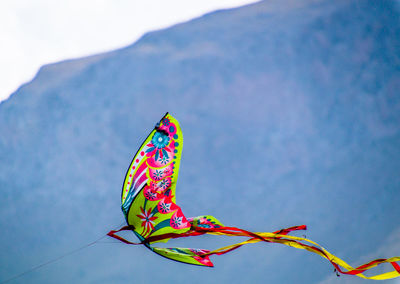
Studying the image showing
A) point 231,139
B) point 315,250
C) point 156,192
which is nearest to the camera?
point 315,250

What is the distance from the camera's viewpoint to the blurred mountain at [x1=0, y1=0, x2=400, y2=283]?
2.57m

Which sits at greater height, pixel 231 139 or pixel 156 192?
pixel 231 139

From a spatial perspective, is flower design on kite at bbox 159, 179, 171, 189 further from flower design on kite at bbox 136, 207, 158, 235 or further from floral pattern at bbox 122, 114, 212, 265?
flower design on kite at bbox 136, 207, 158, 235

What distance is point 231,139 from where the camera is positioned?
2.87 m

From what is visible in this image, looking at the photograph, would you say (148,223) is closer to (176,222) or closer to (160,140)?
(176,222)

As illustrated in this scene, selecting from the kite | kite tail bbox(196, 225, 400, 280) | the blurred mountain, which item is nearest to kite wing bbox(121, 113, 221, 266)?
the kite

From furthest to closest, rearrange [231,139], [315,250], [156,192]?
[231,139] < [156,192] < [315,250]

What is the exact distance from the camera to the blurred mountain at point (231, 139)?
2.57m

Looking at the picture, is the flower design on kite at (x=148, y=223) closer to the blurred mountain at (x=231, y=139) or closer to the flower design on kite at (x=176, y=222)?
the flower design on kite at (x=176, y=222)

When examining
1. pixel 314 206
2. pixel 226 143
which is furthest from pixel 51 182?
pixel 314 206

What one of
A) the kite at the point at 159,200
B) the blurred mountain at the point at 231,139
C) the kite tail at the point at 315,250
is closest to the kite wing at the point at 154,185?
the kite at the point at 159,200

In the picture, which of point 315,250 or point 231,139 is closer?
point 315,250

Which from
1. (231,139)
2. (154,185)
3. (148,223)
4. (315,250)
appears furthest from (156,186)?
(231,139)

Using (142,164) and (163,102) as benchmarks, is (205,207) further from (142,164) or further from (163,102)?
(142,164)
